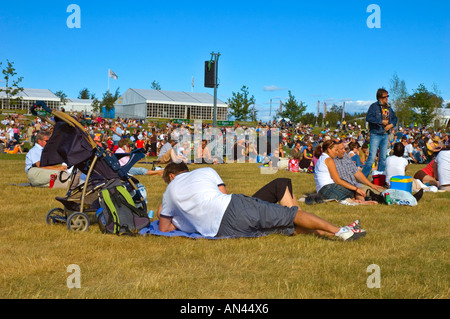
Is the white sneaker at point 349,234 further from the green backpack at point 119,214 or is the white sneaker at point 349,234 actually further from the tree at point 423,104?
the tree at point 423,104

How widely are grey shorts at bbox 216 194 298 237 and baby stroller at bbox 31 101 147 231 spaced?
1.54 metres

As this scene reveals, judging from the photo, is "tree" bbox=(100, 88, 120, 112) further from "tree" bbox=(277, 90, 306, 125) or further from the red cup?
the red cup

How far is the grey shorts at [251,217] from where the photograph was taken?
539 centimetres

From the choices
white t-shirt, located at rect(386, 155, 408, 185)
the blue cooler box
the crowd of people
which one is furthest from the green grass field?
white t-shirt, located at rect(386, 155, 408, 185)

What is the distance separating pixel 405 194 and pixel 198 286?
18.8 feet

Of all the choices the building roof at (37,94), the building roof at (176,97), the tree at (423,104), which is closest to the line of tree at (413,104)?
the tree at (423,104)

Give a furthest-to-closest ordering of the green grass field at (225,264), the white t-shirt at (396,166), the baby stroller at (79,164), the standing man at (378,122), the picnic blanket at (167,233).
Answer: the standing man at (378,122) → the white t-shirt at (396,166) → the baby stroller at (79,164) → the picnic blanket at (167,233) → the green grass field at (225,264)

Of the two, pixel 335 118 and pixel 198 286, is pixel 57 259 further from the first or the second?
pixel 335 118

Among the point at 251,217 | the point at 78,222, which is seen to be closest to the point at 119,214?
the point at 78,222

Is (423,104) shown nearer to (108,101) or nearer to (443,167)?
(108,101)

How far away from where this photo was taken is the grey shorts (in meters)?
5.39

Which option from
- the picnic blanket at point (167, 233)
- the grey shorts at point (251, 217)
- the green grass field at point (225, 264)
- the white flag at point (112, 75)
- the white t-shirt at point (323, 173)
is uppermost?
→ the white flag at point (112, 75)

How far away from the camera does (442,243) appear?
5.43 metres

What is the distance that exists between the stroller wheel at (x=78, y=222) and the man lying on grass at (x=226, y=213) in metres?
1.25
